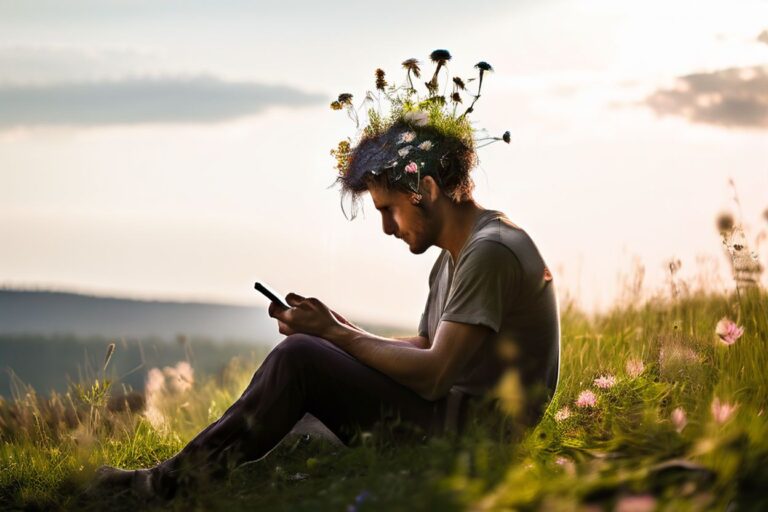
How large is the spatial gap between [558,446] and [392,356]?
1069mm

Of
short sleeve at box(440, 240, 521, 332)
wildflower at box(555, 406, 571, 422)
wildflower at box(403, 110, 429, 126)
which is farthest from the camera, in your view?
wildflower at box(555, 406, 571, 422)

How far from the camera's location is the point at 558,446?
4.69 m

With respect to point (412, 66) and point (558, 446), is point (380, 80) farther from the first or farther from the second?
point (558, 446)

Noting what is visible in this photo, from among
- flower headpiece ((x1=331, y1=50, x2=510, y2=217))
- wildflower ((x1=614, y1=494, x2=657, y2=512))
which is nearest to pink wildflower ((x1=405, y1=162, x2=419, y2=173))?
flower headpiece ((x1=331, y1=50, x2=510, y2=217))

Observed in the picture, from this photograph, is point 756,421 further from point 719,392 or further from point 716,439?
point 719,392

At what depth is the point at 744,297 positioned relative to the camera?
6066 mm

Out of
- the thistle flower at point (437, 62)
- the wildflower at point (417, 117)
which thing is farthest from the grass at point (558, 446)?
the thistle flower at point (437, 62)

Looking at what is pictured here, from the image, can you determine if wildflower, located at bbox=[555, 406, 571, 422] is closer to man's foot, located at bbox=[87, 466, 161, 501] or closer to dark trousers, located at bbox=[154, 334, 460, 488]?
dark trousers, located at bbox=[154, 334, 460, 488]

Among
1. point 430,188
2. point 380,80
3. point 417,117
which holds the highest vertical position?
point 380,80

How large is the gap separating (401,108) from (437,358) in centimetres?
148

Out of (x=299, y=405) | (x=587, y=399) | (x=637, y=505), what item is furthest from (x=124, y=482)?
(x=637, y=505)

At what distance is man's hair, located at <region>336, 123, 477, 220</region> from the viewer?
4602 millimetres

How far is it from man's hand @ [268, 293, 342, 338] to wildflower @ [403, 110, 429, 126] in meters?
1.06

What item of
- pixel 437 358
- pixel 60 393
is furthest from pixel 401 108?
pixel 60 393
